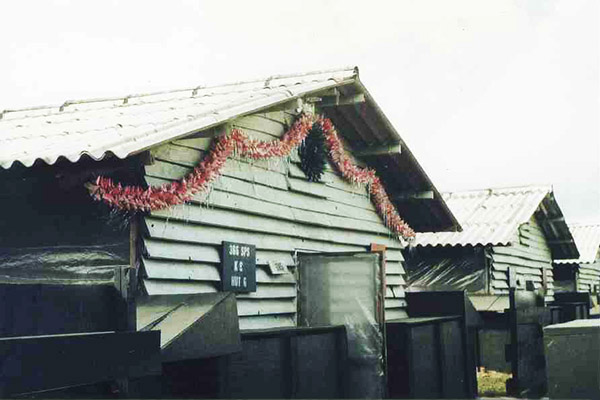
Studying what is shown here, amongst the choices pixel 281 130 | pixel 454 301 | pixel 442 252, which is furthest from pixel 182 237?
pixel 442 252

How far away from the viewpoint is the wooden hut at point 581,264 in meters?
29.7

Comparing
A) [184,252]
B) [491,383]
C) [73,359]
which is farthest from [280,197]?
[491,383]

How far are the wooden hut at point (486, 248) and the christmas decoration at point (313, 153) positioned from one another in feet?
28.8

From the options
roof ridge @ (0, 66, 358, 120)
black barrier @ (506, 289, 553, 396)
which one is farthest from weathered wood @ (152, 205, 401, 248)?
black barrier @ (506, 289, 553, 396)

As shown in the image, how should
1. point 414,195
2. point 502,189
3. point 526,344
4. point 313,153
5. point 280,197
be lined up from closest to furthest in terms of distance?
1. point 280,197
2. point 313,153
3. point 526,344
4. point 414,195
5. point 502,189

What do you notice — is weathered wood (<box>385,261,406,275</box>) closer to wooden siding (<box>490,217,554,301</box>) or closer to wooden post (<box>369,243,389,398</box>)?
wooden post (<box>369,243,389,398</box>)

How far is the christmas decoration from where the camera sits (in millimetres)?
10570

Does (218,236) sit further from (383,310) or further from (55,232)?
(383,310)

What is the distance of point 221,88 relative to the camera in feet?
34.4

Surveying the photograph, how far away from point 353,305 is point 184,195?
10.3 ft

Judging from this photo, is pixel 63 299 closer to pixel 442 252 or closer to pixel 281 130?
pixel 281 130

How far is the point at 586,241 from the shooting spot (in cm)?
3209

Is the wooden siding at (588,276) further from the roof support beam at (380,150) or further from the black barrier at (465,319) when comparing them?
the roof support beam at (380,150)

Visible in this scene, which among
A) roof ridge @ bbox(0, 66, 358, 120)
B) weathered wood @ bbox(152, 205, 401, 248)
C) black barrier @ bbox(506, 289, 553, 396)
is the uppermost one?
roof ridge @ bbox(0, 66, 358, 120)
